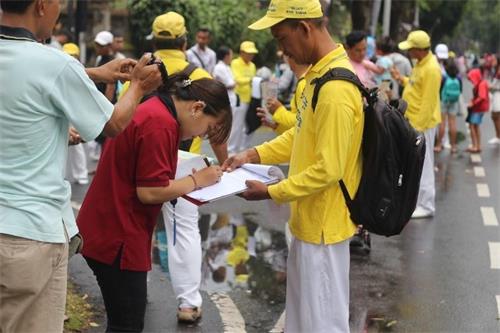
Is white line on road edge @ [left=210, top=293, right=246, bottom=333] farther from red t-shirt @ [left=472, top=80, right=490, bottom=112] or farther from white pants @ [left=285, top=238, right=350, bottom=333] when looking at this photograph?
red t-shirt @ [left=472, top=80, right=490, bottom=112]

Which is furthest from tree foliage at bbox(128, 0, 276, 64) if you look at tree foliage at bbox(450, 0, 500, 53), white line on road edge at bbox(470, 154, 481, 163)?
tree foliage at bbox(450, 0, 500, 53)

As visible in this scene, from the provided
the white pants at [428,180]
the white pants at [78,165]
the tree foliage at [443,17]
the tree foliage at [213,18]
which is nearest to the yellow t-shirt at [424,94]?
the white pants at [428,180]

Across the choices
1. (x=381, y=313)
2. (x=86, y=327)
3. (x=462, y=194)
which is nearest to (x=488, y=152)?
(x=462, y=194)

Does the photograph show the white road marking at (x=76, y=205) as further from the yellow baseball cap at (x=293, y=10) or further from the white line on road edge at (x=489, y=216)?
the yellow baseball cap at (x=293, y=10)

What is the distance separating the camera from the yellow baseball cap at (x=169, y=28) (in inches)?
242

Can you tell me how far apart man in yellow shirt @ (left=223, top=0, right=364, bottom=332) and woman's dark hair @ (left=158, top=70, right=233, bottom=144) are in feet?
1.35

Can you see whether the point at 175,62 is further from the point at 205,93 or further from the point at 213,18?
the point at 213,18

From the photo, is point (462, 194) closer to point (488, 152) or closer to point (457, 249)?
point (457, 249)

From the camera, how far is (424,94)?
8.84 m

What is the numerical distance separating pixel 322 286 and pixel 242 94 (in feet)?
33.7

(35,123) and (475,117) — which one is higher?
(35,123)

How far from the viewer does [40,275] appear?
289 cm

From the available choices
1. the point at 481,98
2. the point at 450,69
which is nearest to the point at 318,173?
the point at 450,69

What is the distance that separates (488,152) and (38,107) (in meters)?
13.6
